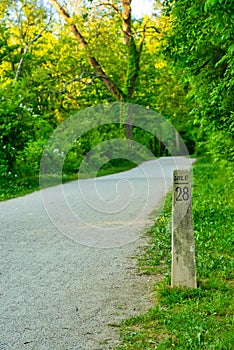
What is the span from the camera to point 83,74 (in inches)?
1414

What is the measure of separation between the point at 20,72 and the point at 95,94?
5592 millimetres

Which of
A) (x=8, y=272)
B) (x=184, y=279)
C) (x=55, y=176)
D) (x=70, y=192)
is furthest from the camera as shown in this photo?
(x=55, y=176)

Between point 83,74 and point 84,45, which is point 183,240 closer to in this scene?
point 84,45

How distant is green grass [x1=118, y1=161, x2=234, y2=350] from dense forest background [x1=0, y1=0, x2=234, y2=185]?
4923 mm

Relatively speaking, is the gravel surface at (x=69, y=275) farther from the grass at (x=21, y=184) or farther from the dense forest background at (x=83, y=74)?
the dense forest background at (x=83, y=74)

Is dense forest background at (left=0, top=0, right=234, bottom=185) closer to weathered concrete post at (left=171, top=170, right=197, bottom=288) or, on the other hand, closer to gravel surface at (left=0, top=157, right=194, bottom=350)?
gravel surface at (left=0, top=157, right=194, bottom=350)

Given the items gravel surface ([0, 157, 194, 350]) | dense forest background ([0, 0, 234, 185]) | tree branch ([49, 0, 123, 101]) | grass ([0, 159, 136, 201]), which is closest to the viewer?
gravel surface ([0, 157, 194, 350])

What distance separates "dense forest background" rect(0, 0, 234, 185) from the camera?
48.0 feet

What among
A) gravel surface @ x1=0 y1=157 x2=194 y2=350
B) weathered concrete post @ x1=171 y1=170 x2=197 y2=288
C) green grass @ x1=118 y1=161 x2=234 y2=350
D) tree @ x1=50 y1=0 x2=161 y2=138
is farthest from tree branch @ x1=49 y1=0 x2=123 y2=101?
weathered concrete post @ x1=171 y1=170 x2=197 y2=288

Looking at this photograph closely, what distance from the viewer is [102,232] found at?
32.5ft

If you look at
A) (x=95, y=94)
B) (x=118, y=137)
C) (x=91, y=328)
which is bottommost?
(x=91, y=328)

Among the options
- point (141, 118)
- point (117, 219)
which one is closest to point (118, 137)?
point (141, 118)

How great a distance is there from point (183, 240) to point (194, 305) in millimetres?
765

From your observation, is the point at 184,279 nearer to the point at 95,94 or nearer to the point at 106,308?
the point at 106,308
